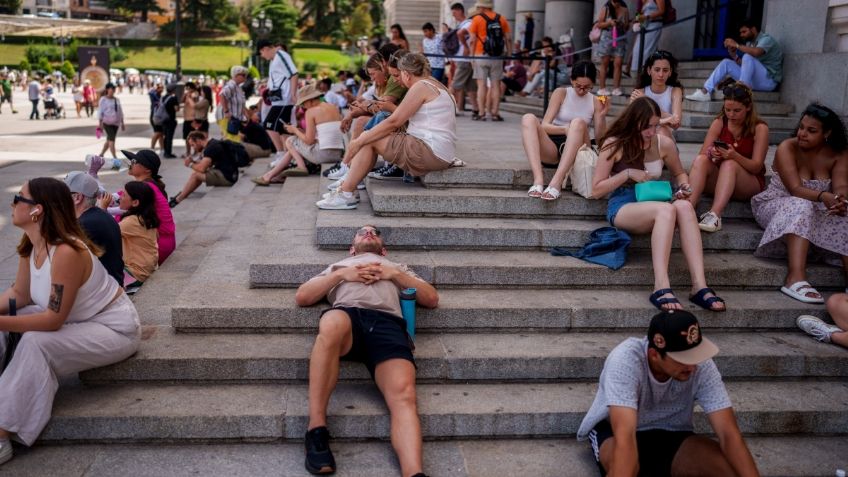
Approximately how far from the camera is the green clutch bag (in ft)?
18.7

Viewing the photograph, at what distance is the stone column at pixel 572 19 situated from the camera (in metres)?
19.4

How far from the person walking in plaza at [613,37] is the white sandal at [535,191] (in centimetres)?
694

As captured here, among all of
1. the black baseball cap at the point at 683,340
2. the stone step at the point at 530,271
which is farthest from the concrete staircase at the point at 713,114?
the black baseball cap at the point at 683,340

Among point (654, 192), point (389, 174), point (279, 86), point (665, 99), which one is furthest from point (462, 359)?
point (279, 86)

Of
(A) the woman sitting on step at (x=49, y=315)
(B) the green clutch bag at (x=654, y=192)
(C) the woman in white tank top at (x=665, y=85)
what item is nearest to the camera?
(A) the woman sitting on step at (x=49, y=315)

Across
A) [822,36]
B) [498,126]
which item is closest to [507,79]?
[498,126]

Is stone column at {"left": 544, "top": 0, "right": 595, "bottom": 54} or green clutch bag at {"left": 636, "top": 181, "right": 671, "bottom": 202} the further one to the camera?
stone column at {"left": 544, "top": 0, "right": 595, "bottom": 54}

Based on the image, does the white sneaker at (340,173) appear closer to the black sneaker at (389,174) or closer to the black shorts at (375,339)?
the black sneaker at (389,174)

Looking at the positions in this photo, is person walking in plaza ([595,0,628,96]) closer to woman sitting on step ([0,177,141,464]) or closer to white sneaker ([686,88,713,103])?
white sneaker ([686,88,713,103])

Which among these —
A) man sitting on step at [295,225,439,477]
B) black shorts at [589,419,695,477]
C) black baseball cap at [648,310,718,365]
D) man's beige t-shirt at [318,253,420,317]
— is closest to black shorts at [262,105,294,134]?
man sitting on step at [295,225,439,477]

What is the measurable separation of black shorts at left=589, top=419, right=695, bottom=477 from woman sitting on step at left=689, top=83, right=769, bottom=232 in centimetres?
264

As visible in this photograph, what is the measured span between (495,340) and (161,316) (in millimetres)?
2350

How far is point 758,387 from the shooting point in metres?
4.99

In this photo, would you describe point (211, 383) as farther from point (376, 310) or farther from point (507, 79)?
point (507, 79)
